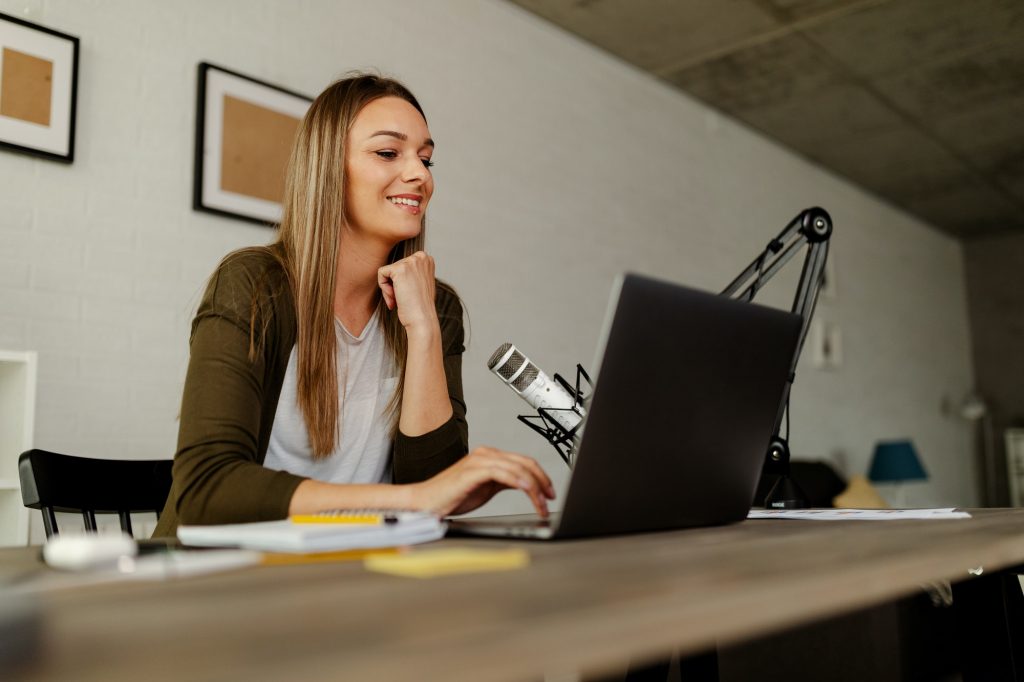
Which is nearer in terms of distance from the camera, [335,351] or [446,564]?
[446,564]

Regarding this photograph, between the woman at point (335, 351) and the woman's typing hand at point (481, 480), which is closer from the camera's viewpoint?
the woman's typing hand at point (481, 480)

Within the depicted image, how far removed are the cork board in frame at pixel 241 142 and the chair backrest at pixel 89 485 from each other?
1.31 meters

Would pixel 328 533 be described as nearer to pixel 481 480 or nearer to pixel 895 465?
pixel 481 480

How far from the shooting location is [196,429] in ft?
3.81

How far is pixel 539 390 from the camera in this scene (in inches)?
48.4

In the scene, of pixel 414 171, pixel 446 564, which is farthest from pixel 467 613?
pixel 414 171

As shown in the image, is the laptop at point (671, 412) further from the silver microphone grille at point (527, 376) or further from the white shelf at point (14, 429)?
the white shelf at point (14, 429)

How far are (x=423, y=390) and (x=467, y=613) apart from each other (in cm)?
110

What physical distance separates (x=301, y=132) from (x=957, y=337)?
769 centimetres

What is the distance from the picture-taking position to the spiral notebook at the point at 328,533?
30.8 inches

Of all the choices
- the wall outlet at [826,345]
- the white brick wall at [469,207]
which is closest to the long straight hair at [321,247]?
the white brick wall at [469,207]

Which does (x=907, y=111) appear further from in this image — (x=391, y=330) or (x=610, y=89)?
(x=391, y=330)

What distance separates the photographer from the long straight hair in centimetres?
148

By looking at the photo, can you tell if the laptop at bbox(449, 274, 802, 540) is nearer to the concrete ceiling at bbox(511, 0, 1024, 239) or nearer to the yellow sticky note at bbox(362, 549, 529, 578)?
the yellow sticky note at bbox(362, 549, 529, 578)
